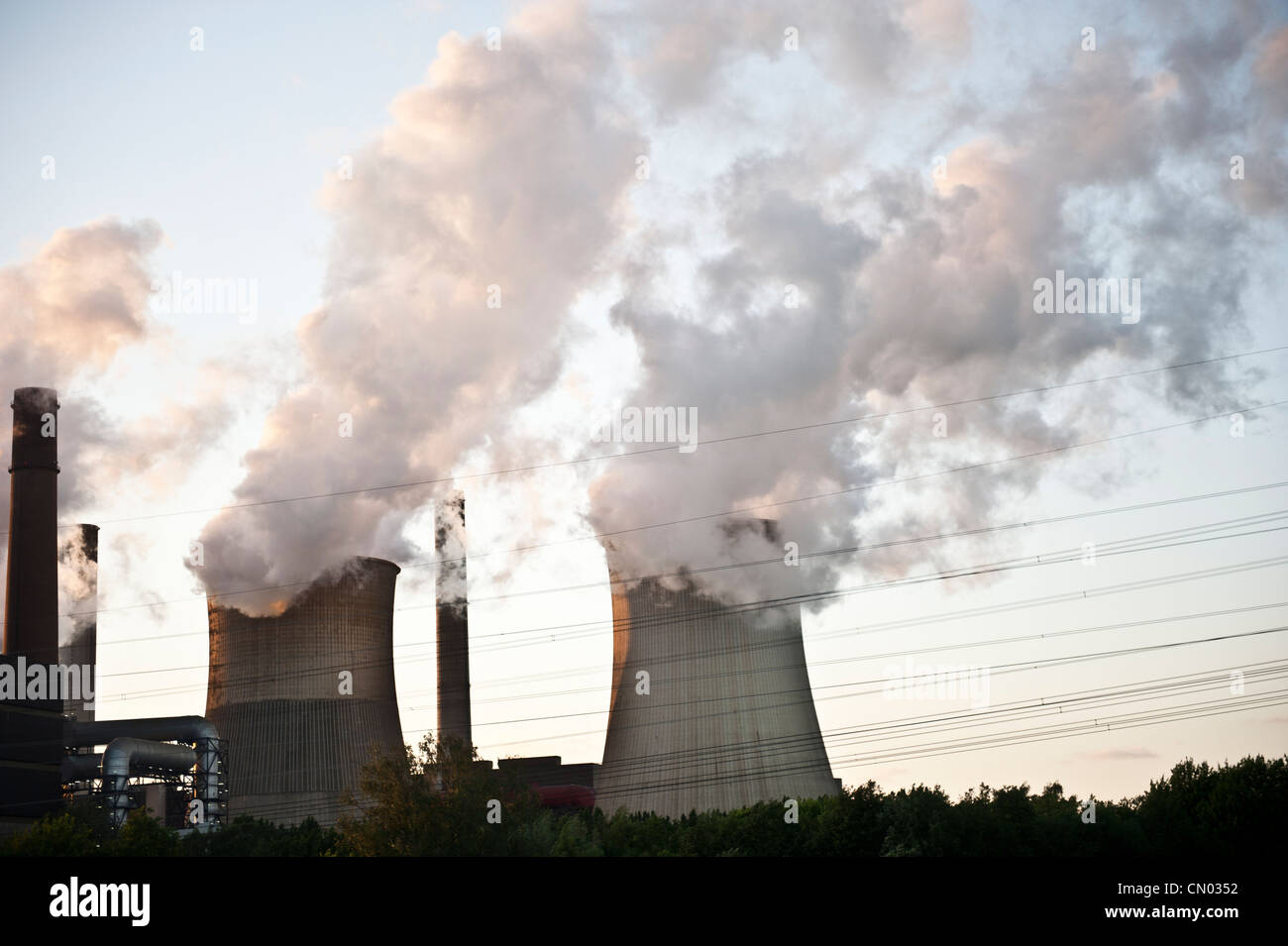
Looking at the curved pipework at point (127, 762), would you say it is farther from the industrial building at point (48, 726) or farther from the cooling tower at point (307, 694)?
the cooling tower at point (307, 694)

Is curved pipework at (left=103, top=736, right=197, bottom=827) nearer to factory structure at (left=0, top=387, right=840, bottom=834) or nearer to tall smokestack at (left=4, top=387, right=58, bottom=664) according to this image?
factory structure at (left=0, top=387, right=840, bottom=834)

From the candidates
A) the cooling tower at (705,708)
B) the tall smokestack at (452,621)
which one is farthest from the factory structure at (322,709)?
the tall smokestack at (452,621)

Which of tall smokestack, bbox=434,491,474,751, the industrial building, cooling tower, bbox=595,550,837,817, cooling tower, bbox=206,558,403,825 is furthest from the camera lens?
tall smokestack, bbox=434,491,474,751

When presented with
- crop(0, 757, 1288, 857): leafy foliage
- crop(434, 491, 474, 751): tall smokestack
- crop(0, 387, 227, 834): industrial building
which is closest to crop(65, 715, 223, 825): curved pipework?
crop(0, 387, 227, 834): industrial building

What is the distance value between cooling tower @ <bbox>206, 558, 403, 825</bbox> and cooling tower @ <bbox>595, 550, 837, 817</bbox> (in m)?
6.43

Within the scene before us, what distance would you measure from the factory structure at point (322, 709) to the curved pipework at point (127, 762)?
0.05 metres

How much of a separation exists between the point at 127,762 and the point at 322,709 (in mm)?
6826

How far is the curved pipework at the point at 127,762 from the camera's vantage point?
35062 millimetres

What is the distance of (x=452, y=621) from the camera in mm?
42844

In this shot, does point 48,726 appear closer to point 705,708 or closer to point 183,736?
point 183,736

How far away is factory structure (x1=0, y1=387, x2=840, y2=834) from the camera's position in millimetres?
29766

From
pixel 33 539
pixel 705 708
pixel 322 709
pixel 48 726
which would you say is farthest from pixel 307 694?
pixel 33 539

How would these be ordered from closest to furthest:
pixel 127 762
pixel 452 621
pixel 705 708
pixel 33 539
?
1. pixel 705 708
2. pixel 127 762
3. pixel 33 539
4. pixel 452 621
